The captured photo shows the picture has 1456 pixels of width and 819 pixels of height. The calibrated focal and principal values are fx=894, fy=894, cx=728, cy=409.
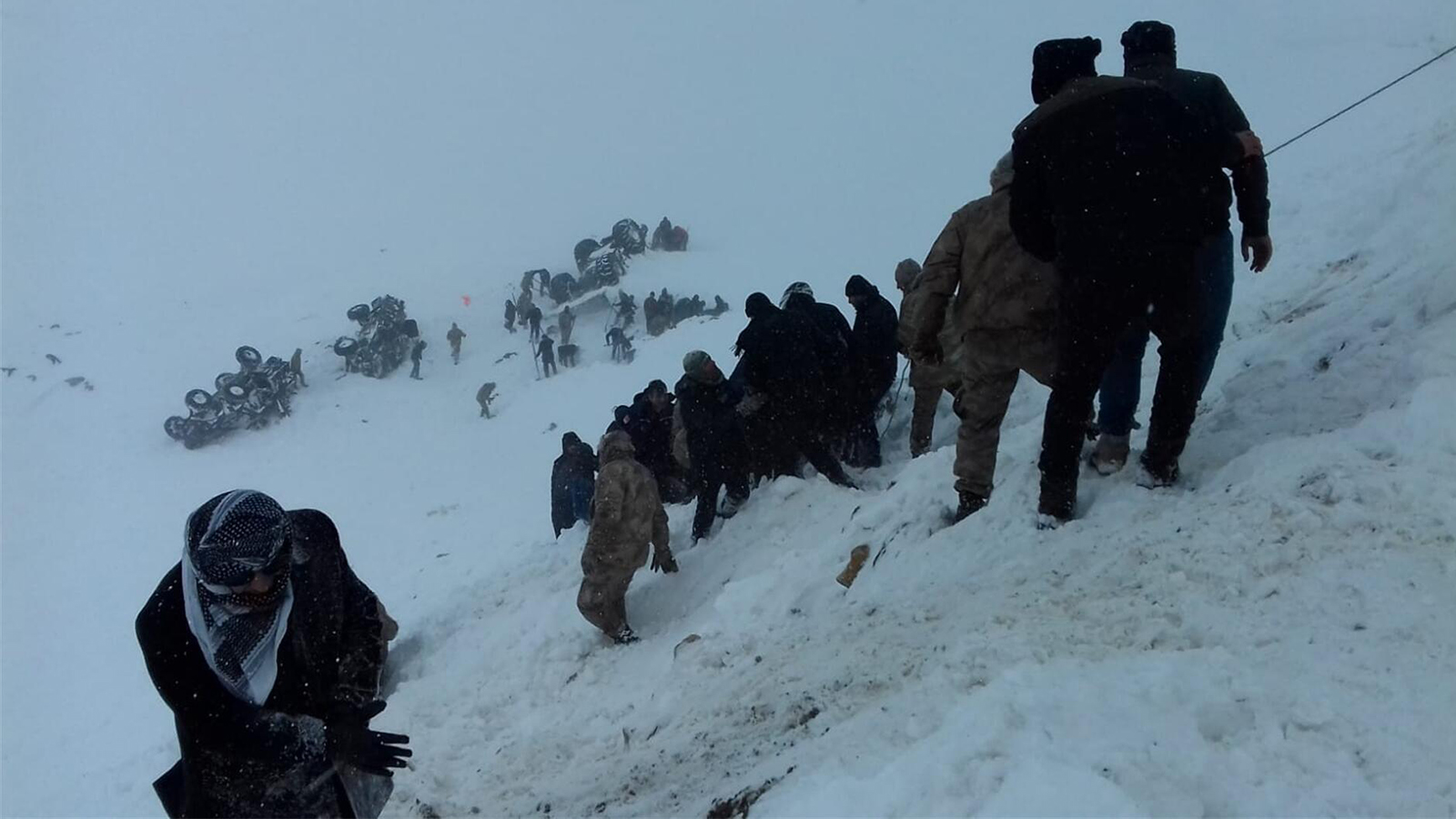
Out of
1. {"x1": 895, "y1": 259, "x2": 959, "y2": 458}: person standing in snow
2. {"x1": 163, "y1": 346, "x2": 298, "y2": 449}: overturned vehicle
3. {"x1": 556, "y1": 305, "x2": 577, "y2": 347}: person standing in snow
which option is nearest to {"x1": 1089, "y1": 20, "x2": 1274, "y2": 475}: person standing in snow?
{"x1": 895, "y1": 259, "x2": 959, "y2": 458}: person standing in snow

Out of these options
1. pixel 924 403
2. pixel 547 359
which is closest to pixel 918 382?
pixel 924 403

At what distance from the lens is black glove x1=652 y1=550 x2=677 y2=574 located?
6.75m

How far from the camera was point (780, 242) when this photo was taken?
28.3 m

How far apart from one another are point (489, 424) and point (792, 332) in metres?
11.8

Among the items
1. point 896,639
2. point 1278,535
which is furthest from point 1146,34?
point 896,639

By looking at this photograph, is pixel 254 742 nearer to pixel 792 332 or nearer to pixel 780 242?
pixel 792 332

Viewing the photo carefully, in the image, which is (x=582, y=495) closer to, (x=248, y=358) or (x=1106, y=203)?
(x=1106, y=203)

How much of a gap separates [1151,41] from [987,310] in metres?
1.39

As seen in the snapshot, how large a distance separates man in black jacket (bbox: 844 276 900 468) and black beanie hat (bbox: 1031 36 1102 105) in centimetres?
398

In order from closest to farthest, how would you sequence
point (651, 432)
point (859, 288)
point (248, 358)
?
point (859, 288) < point (651, 432) < point (248, 358)

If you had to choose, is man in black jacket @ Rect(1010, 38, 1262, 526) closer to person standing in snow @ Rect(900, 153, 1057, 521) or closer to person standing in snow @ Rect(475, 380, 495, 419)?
person standing in snow @ Rect(900, 153, 1057, 521)

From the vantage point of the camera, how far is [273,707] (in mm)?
2459

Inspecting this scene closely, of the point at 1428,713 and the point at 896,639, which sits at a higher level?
the point at 1428,713

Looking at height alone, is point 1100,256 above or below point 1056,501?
above
